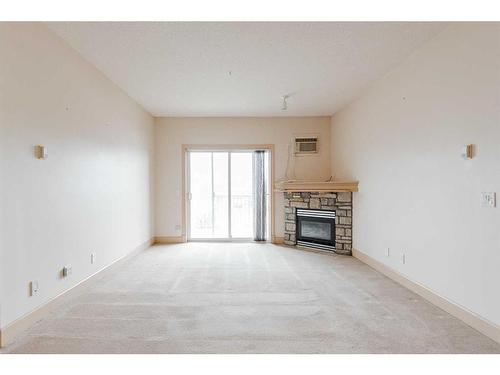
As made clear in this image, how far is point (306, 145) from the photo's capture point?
6371 mm

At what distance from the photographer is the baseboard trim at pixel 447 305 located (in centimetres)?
234

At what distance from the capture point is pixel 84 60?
11.4ft

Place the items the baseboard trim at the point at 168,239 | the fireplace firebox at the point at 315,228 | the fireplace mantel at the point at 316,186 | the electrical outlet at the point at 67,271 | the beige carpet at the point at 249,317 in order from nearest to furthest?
the beige carpet at the point at 249,317 < the electrical outlet at the point at 67,271 < the fireplace mantel at the point at 316,186 < the fireplace firebox at the point at 315,228 < the baseboard trim at the point at 168,239

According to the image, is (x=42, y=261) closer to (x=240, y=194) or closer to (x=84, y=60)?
(x=84, y=60)

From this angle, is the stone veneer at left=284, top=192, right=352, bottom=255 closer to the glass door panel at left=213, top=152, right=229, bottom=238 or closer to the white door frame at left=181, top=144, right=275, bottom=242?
the white door frame at left=181, top=144, right=275, bottom=242

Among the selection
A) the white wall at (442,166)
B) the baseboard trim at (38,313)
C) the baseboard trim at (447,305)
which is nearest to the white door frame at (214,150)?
the white wall at (442,166)

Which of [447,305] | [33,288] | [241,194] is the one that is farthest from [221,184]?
[447,305]

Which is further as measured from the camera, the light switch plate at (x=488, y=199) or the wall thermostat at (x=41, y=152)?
the wall thermostat at (x=41, y=152)

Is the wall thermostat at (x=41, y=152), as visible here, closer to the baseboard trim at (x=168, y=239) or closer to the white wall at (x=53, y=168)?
the white wall at (x=53, y=168)

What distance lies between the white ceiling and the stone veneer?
1739 millimetres

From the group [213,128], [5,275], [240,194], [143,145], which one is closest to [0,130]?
[5,275]

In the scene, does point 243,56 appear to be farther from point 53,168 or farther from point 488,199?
point 488,199

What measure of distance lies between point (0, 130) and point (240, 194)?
4756 mm

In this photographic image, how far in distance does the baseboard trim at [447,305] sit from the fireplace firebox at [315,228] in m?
1.37
